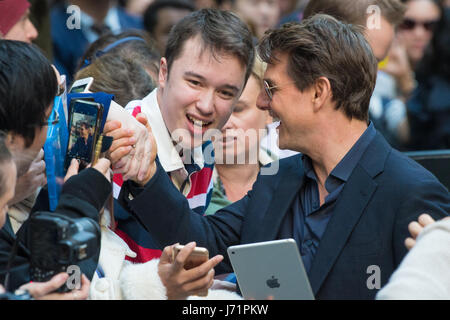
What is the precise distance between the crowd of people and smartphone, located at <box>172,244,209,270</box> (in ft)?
0.11

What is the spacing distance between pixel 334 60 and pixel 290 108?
10.5 inches

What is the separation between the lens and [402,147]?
6.04m

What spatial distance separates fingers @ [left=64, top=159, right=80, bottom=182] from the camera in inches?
94.5

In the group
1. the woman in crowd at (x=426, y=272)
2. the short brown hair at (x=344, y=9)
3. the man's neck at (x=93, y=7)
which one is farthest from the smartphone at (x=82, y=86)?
the man's neck at (x=93, y=7)

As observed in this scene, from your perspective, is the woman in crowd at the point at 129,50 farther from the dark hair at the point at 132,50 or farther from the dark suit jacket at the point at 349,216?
the dark suit jacket at the point at 349,216

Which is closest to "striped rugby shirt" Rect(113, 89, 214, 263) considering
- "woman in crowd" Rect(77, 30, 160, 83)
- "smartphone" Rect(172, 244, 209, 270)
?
"woman in crowd" Rect(77, 30, 160, 83)

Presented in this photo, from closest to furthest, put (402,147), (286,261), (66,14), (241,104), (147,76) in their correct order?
1. (286,261)
2. (147,76)
3. (241,104)
4. (402,147)
5. (66,14)

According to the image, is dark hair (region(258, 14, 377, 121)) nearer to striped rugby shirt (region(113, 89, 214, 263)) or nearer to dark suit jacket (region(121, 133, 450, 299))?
dark suit jacket (region(121, 133, 450, 299))

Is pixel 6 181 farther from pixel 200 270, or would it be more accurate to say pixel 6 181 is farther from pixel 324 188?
pixel 324 188

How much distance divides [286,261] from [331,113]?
0.81m

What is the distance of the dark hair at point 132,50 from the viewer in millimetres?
3922

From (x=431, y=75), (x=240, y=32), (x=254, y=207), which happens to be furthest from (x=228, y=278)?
(x=431, y=75)

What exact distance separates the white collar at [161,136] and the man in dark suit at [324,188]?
1.15ft

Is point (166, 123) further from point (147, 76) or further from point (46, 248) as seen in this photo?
point (46, 248)
